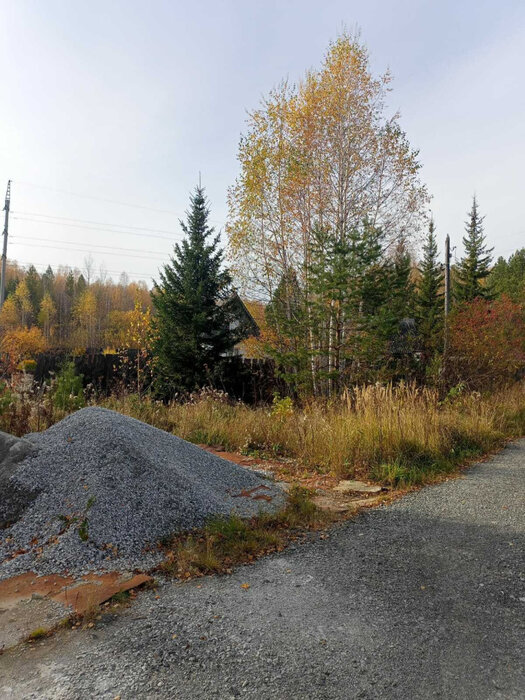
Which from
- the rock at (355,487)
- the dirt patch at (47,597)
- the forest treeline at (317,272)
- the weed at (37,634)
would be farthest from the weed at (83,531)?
the forest treeline at (317,272)

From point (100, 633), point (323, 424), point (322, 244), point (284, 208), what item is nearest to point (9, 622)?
point (100, 633)

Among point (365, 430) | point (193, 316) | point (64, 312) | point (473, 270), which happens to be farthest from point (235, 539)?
point (64, 312)

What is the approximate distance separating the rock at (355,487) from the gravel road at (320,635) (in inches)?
54.0

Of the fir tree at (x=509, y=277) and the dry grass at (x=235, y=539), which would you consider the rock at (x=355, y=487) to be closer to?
the dry grass at (x=235, y=539)

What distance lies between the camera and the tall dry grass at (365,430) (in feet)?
18.7

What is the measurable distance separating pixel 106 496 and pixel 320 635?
1.97 meters

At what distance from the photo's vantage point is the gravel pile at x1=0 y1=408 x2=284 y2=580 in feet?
10.4

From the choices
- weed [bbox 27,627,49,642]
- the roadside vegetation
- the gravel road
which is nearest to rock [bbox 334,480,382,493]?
the roadside vegetation

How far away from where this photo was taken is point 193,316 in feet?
41.4

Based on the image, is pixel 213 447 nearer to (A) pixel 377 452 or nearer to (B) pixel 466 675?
(A) pixel 377 452

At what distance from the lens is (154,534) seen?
3.42m

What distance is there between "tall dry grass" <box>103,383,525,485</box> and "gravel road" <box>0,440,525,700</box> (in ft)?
6.97

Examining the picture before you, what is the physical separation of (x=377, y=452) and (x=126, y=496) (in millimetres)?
3242

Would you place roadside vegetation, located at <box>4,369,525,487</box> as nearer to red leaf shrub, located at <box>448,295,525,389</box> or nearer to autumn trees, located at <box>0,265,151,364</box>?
red leaf shrub, located at <box>448,295,525,389</box>
